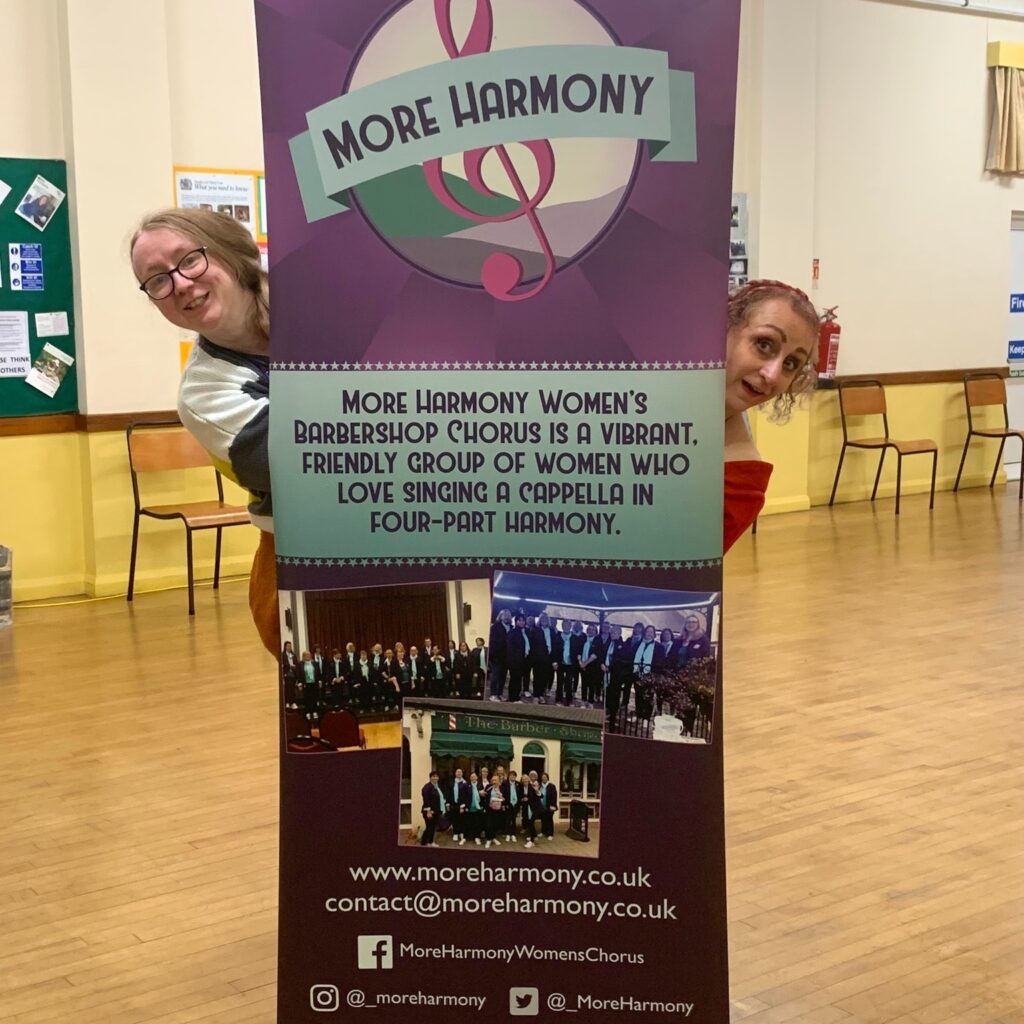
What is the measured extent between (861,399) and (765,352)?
695 cm

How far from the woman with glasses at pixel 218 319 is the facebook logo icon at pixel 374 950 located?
0.46m

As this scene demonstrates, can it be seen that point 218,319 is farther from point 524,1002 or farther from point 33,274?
point 33,274

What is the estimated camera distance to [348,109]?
1794 millimetres

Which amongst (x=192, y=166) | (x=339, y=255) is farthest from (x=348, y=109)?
(x=192, y=166)

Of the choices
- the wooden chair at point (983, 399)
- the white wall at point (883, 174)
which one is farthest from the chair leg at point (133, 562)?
the wooden chair at point (983, 399)

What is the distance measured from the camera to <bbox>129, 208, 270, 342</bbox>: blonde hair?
2020 millimetres

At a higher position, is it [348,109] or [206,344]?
[348,109]

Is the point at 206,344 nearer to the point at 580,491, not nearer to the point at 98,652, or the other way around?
the point at 580,491

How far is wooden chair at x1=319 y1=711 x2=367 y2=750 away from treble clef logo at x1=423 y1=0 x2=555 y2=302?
2.12 feet

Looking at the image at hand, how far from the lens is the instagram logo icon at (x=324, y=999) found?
6.35 ft

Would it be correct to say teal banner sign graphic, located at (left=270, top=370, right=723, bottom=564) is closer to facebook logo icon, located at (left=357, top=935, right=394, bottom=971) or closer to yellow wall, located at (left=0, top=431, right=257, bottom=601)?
facebook logo icon, located at (left=357, top=935, right=394, bottom=971)

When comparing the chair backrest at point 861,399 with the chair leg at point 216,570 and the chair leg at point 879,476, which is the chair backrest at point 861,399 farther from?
the chair leg at point 216,570

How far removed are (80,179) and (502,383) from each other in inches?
187

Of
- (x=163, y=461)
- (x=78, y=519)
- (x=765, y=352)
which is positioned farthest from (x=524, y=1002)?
(x=78, y=519)
